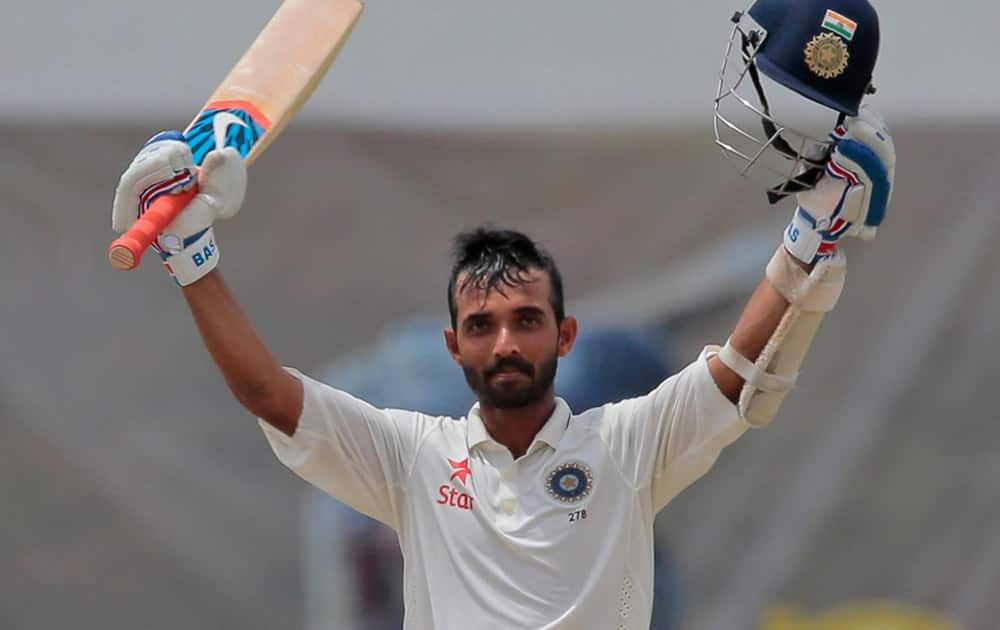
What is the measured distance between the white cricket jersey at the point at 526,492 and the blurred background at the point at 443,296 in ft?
4.06

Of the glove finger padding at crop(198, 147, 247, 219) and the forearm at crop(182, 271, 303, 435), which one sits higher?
the glove finger padding at crop(198, 147, 247, 219)

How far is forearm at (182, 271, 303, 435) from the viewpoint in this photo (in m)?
1.98

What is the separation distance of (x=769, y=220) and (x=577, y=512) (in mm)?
1583

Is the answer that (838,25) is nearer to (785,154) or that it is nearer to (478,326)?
(785,154)

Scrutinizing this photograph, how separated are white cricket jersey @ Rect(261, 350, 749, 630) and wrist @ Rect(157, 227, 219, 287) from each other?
0.18 metres

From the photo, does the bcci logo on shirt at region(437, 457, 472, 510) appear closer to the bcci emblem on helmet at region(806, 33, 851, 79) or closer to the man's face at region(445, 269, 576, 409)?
the man's face at region(445, 269, 576, 409)

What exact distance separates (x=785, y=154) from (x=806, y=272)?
139mm

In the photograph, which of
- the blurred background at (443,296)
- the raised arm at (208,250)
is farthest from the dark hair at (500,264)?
the blurred background at (443,296)

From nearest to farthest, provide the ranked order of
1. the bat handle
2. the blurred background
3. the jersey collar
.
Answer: the bat handle < the jersey collar < the blurred background

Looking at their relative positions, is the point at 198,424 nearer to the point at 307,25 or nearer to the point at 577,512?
the point at 307,25

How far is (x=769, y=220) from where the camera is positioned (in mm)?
3490

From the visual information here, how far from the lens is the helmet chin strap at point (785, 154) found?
1969 millimetres

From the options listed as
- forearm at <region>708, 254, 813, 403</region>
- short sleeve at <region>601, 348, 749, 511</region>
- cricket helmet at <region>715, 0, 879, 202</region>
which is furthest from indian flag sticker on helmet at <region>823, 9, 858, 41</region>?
short sleeve at <region>601, 348, 749, 511</region>

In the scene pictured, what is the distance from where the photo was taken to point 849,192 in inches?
76.4
